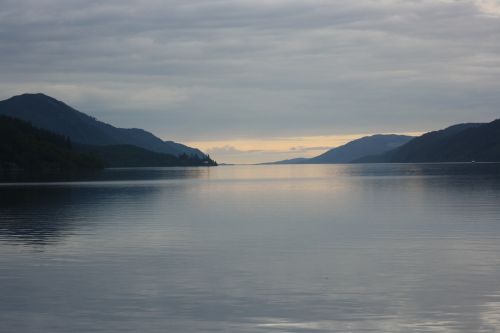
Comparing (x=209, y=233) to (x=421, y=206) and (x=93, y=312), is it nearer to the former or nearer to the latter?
(x=93, y=312)

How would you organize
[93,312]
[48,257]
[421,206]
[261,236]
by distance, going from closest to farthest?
[93,312], [48,257], [261,236], [421,206]

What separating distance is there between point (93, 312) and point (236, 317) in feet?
15.8

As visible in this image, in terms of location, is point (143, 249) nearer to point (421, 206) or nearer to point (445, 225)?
point (445, 225)

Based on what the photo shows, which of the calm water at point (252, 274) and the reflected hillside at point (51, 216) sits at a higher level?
the reflected hillside at point (51, 216)

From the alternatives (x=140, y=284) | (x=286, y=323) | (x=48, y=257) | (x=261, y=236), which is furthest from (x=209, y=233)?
(x=286, y=323)

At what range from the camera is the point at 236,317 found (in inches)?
948

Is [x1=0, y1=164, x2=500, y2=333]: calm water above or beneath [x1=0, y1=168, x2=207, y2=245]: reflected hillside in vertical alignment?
beneath

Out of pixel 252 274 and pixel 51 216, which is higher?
pixel 51 216

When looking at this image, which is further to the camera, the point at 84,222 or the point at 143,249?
the point at 84,222

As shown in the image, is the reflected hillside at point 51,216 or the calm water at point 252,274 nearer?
the calm water at point 252,274

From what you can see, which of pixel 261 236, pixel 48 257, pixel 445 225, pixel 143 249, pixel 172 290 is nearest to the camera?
pixel 172 290

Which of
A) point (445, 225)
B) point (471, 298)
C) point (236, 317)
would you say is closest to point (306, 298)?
point (236, 317)

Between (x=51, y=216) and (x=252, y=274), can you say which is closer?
(x=252, y=274)

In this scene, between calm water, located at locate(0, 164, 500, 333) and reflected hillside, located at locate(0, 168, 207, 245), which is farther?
reflected hillside, located at locate(0, 168, 207, 245)
